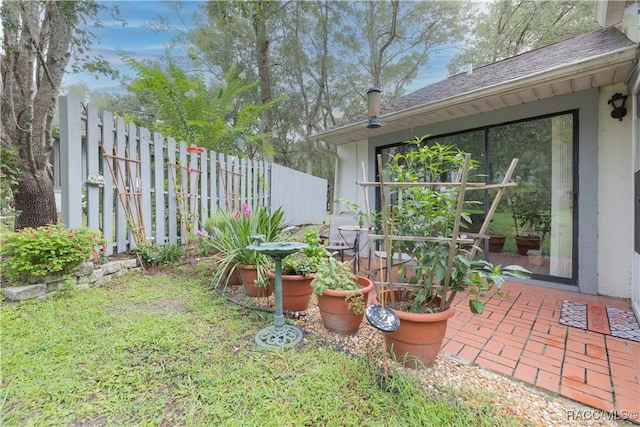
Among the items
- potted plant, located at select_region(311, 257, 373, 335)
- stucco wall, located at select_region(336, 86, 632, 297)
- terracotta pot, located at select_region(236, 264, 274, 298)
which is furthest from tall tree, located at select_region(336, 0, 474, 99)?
potted plant, located at select_region(311, 257, 373, 335)

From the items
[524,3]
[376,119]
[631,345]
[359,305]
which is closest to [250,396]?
[359,305]

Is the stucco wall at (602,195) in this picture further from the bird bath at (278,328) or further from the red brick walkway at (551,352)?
the bird bath at (278,328)

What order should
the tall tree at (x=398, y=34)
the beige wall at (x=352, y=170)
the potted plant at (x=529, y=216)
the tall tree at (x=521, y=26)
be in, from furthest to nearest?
the tall tree at (x=398, y=34) → the tall tree at (x=521, y=26) → the beige wall at (x=352, y=170) → the potted plant at (x=529, y=216)

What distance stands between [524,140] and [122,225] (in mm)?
5430

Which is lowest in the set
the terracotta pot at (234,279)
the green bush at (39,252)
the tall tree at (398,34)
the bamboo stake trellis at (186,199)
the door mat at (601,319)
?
the door mat at (601,319)

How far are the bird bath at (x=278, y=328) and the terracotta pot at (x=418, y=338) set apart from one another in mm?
705

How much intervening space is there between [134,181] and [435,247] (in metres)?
3.70

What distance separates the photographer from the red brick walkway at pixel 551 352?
1647 mm

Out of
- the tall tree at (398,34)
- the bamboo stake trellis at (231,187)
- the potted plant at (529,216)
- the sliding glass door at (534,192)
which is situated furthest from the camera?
the tall tree at (398,34)

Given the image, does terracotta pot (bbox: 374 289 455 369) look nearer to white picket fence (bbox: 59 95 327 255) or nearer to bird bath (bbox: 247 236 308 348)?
bird bath (bbox: 247 236 308 348)

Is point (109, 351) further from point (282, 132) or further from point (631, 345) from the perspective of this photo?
point (282, 132)

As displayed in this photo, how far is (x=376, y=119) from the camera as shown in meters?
4.07

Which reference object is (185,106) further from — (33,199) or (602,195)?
(602,195)

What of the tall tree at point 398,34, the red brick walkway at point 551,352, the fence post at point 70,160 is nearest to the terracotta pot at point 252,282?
the red brick walkway at point 551,352
